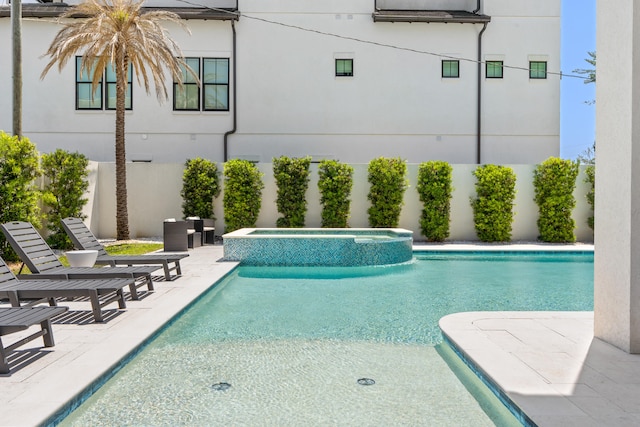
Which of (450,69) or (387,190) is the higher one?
(450,69)

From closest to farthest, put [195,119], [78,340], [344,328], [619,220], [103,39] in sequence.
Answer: [619,220] → [78,340] → [344,328] → [103,39] → [195,119]

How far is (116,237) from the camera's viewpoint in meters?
14.5

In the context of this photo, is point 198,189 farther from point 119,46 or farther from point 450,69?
point 450,69

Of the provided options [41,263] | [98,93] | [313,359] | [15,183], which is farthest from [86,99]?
[313,359]

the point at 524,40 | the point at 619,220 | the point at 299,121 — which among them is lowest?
the point at 619,220

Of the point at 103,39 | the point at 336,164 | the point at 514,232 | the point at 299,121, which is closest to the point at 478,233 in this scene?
the point at 514,232

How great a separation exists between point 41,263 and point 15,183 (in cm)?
449

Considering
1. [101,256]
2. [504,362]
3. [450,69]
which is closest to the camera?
[504,362]

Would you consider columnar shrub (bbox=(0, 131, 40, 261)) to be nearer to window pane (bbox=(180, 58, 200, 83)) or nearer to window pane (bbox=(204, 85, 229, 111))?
window pane (bbox=(204, 85, 229, 111))

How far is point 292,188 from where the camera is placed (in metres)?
15.0

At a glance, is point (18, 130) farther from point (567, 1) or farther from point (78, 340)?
point (567, 1)

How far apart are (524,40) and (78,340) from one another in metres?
18.0

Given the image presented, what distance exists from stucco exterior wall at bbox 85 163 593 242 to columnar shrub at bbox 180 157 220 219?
14.3 inches

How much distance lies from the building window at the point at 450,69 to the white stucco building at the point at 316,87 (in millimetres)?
36
